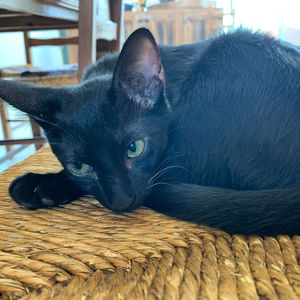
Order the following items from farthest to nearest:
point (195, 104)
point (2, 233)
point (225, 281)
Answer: point (195, 104) → point (2, 233) → point (225, 281)

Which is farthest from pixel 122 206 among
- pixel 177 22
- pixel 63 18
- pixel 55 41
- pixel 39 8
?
pixel 177 22

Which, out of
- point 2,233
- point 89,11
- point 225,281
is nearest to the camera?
point 225,281

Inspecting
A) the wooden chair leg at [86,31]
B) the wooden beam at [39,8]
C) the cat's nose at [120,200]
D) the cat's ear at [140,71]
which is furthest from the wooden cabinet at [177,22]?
the cat's nose at [120,200]

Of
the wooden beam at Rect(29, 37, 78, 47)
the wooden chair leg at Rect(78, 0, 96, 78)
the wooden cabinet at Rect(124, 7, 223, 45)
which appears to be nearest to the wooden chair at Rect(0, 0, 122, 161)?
the wooden chair leg at Rect(78, 0, 96, 78)

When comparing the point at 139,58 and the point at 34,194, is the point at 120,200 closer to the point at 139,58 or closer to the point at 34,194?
the point at 34,194

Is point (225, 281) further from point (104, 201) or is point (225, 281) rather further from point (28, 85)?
point (28, 85)

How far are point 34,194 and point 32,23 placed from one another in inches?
62.8

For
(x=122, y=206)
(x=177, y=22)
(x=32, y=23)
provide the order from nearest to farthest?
(x=122, y=206), (x=32, y=23), (x=177, y=22)

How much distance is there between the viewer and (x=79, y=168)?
784mm

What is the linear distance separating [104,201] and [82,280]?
253 millimetres

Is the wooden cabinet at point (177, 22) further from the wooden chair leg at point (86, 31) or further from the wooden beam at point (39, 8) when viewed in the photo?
the wooden chair leg at point (86, 31)

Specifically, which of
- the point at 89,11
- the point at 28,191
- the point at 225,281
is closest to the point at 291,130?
the point at 225,281

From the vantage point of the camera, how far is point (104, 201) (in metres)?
0.74

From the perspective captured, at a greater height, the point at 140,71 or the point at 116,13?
the point at 116,13
